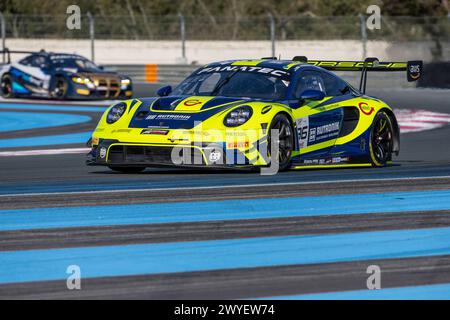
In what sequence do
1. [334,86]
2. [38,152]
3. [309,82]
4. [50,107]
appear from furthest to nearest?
[50,107]
[38,152]
[334,86]
[309,82]

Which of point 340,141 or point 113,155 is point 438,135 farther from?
point 113,155

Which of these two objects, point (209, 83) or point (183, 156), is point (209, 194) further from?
point (209, 83)

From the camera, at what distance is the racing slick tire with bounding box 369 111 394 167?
12102mm

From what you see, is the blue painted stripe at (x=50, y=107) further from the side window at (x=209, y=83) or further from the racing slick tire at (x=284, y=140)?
the racing slick tire at (x=284, y=140)

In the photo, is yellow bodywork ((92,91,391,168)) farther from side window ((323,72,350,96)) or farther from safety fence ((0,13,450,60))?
safety fence ((0,13,450,60))

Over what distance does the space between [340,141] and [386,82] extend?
17.6 meters

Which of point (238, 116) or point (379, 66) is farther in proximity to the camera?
point (379, 66)

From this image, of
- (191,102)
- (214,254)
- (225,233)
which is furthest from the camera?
(191,102)

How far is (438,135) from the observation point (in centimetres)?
1677

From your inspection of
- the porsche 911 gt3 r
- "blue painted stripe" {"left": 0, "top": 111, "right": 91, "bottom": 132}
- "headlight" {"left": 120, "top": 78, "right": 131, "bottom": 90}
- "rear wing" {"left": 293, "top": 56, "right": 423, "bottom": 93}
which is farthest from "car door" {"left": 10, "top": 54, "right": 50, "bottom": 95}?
the porsche 911 gt3 r

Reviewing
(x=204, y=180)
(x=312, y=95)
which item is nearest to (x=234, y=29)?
(x=312, y=95)

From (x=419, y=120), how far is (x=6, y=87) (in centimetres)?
1117

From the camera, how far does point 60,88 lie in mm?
25875

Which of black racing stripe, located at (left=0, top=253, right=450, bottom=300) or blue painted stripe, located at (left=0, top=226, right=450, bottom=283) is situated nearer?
black racing stripe, located at (left=0, top=253, right=450, bottom=300)
